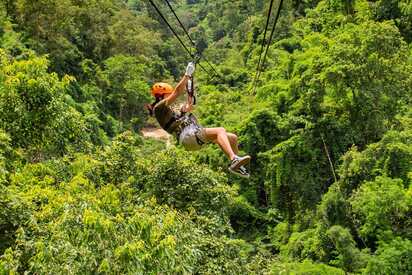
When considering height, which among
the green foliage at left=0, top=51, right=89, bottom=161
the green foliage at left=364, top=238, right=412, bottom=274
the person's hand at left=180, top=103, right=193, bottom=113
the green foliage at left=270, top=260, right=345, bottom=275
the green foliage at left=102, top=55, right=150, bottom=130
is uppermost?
the person's hand at left=180, top=103, right=193, bottom=113

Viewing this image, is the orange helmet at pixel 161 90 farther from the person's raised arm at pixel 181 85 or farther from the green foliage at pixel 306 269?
the green foliage at pixel 306 269

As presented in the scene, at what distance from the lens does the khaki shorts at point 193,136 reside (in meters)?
5.20

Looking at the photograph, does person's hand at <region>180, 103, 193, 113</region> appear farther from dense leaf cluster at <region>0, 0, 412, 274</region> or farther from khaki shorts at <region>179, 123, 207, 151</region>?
dense leaf cluster at <region>0, 0, 412, 274</region>

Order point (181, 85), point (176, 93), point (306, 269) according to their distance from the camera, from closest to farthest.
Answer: point (181, 85) < point (176, 93) < point (306, 269)

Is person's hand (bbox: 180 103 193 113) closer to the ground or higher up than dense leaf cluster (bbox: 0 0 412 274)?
higher up

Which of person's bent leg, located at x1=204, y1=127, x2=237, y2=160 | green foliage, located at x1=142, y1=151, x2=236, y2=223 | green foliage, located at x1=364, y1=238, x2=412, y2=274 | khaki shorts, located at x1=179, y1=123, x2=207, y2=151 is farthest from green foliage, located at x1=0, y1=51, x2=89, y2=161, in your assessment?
green foliage, located at x1=364, y1=238, x2=412, y2=274

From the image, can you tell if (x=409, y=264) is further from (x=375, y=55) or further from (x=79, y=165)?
(x=79, y=165)

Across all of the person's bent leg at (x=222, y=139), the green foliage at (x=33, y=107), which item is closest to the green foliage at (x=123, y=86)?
the green foliage at (x=33, y=107)

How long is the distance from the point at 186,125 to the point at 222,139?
20.6 inches

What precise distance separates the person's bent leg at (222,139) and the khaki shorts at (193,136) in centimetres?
6

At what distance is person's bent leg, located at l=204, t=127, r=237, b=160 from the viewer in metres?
4.87

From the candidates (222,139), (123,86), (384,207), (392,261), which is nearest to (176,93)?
(222,139)

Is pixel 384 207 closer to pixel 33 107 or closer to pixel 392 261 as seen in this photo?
pixel 392 261

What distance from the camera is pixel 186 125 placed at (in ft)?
17.5
